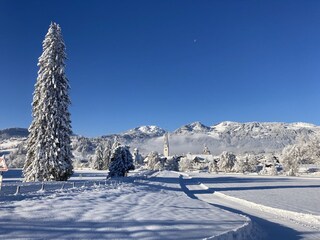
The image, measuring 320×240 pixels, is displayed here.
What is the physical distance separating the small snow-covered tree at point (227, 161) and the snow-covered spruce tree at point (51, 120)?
144 m

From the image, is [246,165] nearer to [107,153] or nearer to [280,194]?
[107,153]

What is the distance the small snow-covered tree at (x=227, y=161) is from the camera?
173 m

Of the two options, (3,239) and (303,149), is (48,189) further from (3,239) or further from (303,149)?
(303,149)

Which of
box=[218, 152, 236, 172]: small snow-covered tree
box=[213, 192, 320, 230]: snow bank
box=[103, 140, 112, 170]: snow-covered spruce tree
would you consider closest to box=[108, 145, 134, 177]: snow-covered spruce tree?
box=[213, 192, 320, 230]: snow bank

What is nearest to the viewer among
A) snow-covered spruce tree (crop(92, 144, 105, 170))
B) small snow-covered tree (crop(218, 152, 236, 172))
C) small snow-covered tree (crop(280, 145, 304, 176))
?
small snow-covered tree (crop(280, 145, 304, 176))

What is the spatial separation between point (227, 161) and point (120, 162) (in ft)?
381

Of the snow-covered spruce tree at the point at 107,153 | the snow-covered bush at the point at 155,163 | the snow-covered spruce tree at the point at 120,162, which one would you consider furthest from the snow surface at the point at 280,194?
the snow-covered bush at the point at 155,163

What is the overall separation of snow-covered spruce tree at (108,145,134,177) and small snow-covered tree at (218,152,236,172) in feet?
370

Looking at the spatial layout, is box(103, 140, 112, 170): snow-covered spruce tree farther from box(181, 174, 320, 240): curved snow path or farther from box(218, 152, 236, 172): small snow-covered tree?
box(181, 174, 320, 240): curved snow path

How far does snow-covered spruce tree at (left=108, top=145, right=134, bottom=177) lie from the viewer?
64000 millimetres

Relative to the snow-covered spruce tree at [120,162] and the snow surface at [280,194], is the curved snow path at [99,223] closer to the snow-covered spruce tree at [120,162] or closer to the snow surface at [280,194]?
the snow surface at [280,194]

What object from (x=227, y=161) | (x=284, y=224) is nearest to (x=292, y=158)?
(x=227, y=161)

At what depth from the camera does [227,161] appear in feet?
566

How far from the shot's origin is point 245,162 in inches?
6132
